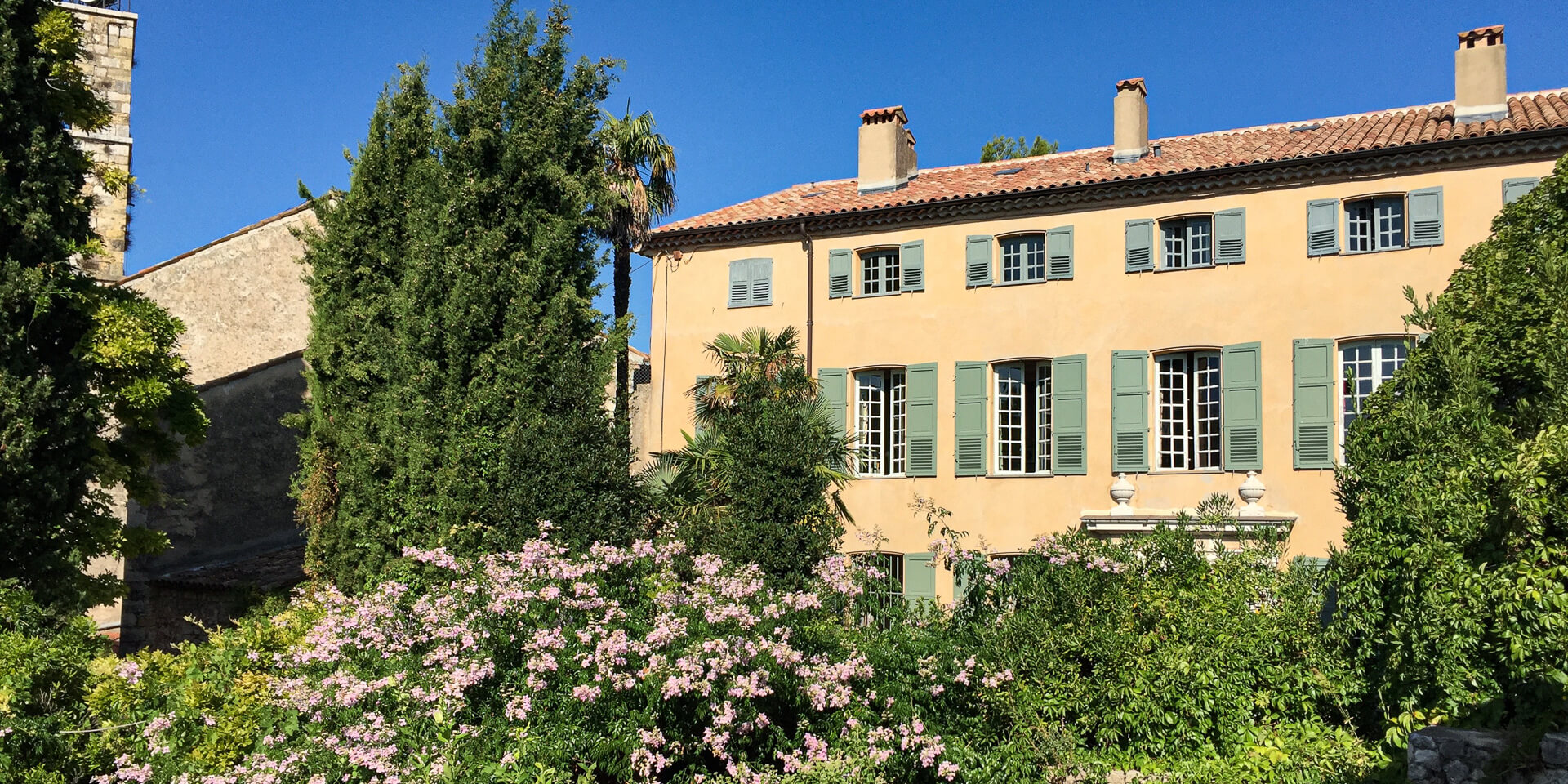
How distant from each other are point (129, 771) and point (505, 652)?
332 centimetres

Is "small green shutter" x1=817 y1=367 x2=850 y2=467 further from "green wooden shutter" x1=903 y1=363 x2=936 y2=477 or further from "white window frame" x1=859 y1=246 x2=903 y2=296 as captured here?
"white window frame" x1=859 y1=246 x2=903 y2=296

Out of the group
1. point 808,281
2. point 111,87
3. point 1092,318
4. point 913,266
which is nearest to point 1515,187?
point 1092,318

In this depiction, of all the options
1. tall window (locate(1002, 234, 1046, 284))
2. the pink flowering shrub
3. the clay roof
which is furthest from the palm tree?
the pink flowering shrub

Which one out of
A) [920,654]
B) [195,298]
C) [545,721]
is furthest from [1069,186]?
[195,298]

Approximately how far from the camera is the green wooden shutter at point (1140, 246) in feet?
63.3

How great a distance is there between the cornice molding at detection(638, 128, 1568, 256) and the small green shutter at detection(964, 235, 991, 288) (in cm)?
44

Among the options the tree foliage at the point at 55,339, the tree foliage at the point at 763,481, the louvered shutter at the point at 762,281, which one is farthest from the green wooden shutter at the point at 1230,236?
the tree foliage at the point at 55,339

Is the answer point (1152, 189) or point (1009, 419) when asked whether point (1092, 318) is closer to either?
point (1009, 419)

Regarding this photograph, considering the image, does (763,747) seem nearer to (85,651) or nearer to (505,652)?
(505,652)

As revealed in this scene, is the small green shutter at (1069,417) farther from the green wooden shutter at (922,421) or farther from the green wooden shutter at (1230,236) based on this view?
the green wooden shutter at (1230,236)

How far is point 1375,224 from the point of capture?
59.4 feet

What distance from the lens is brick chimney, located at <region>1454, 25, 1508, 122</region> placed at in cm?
1808

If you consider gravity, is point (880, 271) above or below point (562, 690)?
above

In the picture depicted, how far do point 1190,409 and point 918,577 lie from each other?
508cm
